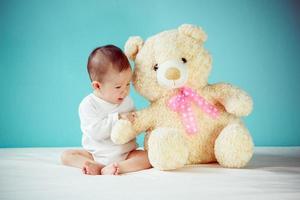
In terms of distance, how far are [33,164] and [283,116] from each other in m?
1.38

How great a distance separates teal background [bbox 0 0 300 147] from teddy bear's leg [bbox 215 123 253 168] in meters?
0.92

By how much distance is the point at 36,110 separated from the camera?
Answer: 8.05 feet

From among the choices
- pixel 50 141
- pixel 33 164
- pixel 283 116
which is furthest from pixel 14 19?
pixel 283 116

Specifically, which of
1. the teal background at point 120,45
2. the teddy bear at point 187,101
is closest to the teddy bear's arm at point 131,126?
the teddy bear at point 187,101

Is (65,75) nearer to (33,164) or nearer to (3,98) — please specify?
(3,98)

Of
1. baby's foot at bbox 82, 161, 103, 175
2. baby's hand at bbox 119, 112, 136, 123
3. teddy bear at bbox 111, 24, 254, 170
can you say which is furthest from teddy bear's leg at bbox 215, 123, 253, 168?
baby's foot at bbox 82, 161, 103, 175

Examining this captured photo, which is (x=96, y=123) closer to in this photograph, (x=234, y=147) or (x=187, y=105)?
(x=187, y=105)

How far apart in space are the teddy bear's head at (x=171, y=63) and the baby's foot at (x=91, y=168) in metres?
0.32

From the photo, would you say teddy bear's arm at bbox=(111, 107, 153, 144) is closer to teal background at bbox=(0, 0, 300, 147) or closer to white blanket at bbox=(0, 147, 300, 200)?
white blanket at bbox=(0, 147, 300, 200)

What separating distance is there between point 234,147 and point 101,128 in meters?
0.48

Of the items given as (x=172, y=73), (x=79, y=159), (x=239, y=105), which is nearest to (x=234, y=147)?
(x=239, y=105)

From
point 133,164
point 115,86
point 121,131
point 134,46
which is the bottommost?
point 133,164

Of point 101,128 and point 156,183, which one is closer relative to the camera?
point 156,183

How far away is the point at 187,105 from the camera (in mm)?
1620
